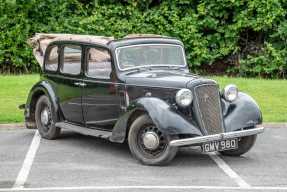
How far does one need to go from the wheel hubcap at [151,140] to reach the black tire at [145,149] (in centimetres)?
5

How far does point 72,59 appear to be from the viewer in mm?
12852

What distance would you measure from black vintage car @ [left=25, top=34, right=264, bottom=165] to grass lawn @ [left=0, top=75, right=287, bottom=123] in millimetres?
1810

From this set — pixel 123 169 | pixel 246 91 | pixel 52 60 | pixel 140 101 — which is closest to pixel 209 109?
pixel 140 101

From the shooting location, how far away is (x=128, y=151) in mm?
12023

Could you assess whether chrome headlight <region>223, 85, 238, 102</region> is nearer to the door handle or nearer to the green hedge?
the door handle

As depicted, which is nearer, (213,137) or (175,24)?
(213,137)

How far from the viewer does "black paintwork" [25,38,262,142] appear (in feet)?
35.5

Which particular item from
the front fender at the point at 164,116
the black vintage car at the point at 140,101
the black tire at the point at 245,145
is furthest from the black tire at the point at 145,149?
the black tire at the point at 245,145

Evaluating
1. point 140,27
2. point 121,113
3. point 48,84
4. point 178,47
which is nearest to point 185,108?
point 121,113

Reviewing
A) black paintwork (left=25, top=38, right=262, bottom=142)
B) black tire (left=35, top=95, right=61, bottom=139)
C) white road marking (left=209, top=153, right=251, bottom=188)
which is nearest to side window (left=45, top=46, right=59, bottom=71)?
black paintwork (left=25, top=38, right=262, bottom=142)

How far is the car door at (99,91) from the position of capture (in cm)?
1180

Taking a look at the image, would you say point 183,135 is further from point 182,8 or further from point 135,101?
point 182,8

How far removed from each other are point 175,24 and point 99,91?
30.7 ft

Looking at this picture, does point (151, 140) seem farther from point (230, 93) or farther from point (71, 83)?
point (71, 83)
